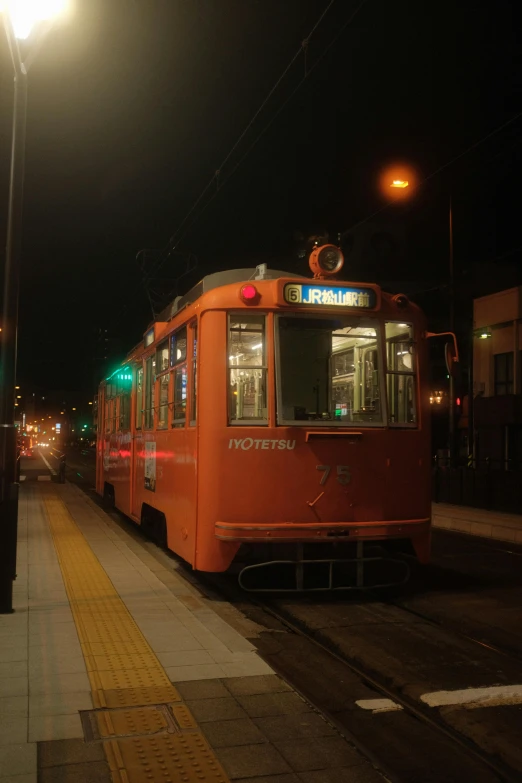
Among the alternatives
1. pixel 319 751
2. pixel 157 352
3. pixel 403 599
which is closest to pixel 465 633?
pixel 403 599

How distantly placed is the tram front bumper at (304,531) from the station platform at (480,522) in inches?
290

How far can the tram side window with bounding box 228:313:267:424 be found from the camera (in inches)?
307

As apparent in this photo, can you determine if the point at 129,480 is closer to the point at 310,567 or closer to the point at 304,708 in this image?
the point at 310,567

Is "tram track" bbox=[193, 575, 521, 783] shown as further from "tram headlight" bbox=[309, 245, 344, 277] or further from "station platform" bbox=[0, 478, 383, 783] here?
"tram headlight" bbox=[309, 245, 344, 277]

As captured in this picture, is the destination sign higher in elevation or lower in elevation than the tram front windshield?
higher

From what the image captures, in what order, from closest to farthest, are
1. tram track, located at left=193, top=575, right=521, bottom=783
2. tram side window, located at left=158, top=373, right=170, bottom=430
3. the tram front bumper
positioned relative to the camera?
tram track, located at left=193, top=575, right=521, bottom=783
the tram front bumper
tram side window, located at left=158, top=373, right=170, bottom=430

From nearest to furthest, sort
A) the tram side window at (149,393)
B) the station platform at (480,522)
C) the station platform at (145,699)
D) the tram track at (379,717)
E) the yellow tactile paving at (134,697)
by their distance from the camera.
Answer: the station platform at (145,699) < the tram track at (379,717) < the yellow tactile paving at (134,697) < the tram side window at (149,393) < the station platform at (480,522)

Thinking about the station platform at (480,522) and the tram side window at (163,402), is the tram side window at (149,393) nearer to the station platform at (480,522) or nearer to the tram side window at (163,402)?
the tram side window at (163,402)

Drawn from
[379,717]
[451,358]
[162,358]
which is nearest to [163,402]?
[162,358]

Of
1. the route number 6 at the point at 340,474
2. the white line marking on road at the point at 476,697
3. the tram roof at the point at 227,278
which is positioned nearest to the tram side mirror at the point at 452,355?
the route number 6 at the point at 340,474

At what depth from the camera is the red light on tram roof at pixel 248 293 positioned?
7750mm

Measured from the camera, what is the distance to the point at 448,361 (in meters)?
8.25

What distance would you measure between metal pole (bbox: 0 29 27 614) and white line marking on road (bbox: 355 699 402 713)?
11.3ft

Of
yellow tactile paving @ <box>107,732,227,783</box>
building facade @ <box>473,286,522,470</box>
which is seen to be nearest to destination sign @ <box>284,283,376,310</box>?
yellow tactile paving @ <box>107,732,227,783</box>
